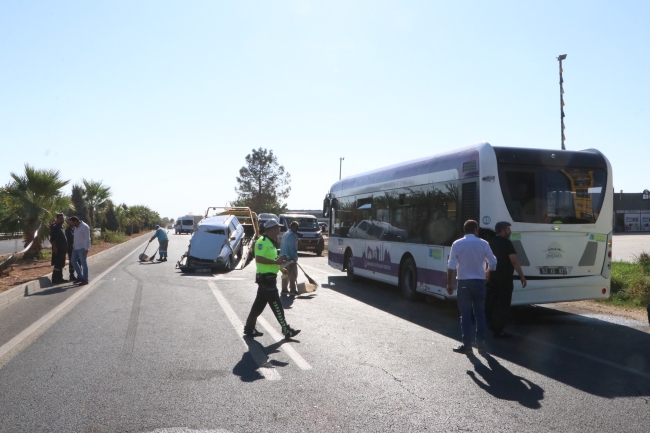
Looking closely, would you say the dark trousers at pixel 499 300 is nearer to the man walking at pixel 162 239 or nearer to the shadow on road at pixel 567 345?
the shadow on road at pixel 567 345

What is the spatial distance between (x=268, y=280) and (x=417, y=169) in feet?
17.7

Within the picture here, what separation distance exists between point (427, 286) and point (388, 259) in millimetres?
2424

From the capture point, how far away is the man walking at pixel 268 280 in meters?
8.69

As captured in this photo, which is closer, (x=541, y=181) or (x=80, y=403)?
(x=80, y=403)

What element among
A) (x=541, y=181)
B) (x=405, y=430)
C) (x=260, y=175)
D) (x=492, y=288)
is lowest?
(x=405, y=430)

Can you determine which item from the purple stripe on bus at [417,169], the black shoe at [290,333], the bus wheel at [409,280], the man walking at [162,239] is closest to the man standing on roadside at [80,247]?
the purple stripe on bus at [417,169]

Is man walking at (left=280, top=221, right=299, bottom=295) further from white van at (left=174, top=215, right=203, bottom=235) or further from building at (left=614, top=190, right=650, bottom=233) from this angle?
building at (left=614, top=190, right=650, bottom=233)

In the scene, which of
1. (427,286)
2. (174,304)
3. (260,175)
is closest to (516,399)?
(427,286)

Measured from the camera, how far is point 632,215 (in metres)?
77.0

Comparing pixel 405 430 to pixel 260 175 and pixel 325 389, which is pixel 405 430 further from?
pixel 260 175

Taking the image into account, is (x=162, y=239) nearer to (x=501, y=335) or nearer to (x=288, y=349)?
(x=288, y=349)

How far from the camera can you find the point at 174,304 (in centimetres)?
1253

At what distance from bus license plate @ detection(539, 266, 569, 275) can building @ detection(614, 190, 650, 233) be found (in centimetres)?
7192

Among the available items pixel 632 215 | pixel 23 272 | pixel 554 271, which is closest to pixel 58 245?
pixel 23 272
